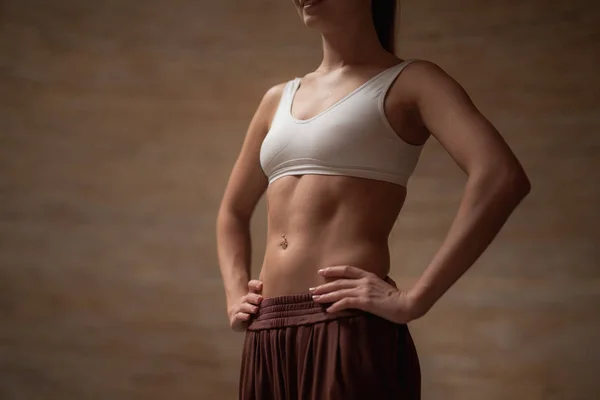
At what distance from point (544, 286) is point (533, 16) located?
0.71m

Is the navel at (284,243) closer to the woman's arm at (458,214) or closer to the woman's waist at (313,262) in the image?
the woman's waist at (313,262)

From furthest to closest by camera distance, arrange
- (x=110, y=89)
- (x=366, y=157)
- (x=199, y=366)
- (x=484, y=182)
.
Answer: (x=110, y=89)
(x=199, y=366)
(x=366, y=157)
(x=484, y=182)

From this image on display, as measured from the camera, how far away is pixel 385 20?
1499 millimetres

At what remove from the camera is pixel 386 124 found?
132 cm

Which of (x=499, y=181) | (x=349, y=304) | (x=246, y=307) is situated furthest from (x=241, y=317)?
(x=499, y=181)

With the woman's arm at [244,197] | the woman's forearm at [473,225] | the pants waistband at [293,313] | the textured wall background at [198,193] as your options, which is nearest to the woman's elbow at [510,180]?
the woman's forearm at [473,225]

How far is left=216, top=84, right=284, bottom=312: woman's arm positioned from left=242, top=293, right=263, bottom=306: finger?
113 mm

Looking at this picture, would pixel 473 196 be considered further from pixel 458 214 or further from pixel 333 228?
pixel 333 228

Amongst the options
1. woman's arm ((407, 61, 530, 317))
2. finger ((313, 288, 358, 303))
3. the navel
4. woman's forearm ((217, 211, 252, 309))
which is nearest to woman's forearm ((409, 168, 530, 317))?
woman's arm ((407, 61, 530, 317))

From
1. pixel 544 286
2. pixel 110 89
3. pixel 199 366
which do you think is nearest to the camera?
pixel 544 286

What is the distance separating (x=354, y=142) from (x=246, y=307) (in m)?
0.36

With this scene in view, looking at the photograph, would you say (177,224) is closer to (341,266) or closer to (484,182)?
(341,266)

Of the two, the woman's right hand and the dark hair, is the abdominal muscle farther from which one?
the dark hair

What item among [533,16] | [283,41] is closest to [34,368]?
[283,41]
